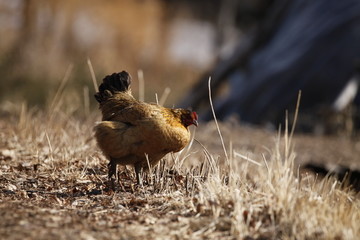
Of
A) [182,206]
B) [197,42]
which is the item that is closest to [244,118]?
[182,206]

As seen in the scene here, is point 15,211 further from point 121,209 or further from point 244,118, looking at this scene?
point 244,118

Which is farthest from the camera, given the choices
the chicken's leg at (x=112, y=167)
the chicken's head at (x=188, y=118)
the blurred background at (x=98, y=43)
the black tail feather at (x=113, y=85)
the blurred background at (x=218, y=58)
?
the blurred background at (x=98, y=43)

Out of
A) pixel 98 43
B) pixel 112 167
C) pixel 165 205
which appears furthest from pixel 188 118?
pixel 98 43

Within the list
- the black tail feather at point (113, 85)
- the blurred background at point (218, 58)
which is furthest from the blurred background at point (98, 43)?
the black tail feather at point (113, 85)

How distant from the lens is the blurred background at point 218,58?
1127 cm

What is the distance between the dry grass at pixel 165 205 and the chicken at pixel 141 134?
21cm

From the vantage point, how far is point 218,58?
14.1m

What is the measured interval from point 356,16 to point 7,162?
9295 millimetres

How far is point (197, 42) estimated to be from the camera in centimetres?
2595

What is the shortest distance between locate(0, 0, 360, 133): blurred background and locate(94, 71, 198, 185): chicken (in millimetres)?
3477

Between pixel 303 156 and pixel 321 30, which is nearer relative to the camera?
pixel 303 156

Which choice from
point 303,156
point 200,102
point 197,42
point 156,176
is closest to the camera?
point 156,176

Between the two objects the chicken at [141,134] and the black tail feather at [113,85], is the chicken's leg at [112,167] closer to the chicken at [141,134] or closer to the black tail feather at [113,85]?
the chicken at [141,134]

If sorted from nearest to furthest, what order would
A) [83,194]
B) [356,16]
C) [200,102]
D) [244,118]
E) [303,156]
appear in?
[83,194], [303,156], [356,16], [244,118], [200,102]
